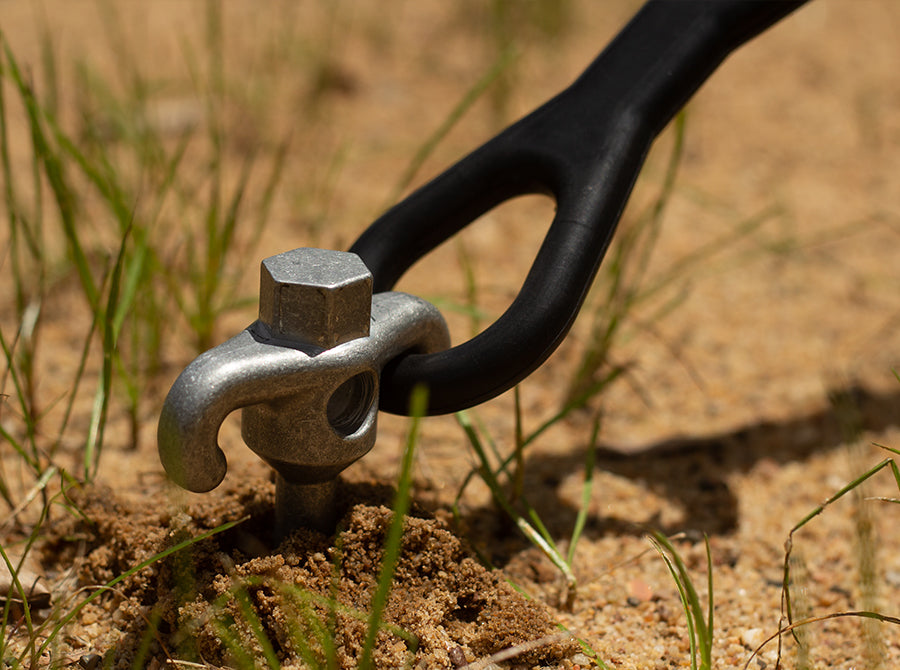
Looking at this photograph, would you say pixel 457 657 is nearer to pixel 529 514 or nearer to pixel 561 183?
pixel 529 514

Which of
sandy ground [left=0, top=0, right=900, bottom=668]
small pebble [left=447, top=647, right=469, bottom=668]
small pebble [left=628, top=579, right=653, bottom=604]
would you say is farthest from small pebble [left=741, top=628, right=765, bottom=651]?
small pebble [left=447, top=647, right=469, bottom=668]

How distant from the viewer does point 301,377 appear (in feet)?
2.84

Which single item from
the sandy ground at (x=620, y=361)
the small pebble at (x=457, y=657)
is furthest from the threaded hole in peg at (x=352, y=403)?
the small pebble at (x=457, y=657)

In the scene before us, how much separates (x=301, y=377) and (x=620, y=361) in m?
1.16

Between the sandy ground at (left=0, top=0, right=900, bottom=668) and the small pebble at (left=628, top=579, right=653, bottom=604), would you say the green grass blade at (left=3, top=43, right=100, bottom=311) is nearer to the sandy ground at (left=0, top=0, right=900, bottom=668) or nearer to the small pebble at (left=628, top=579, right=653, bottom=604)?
the sandy ground at (left=0, top=0, right=900, bottom=668)

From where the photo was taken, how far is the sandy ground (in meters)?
1.07

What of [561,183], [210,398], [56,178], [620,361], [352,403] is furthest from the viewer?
[620,361]

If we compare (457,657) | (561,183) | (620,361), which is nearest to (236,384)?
(457,657)

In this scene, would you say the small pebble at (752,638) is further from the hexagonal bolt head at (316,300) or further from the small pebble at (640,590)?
the hexagonal bolt head at (316,300)

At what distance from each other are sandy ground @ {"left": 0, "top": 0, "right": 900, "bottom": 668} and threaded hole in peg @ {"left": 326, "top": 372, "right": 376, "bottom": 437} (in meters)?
0.14

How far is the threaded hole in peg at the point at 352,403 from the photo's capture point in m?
0.95

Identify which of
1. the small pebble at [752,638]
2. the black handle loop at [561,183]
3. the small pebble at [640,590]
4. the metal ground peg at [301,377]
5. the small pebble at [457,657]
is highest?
the black handle loop at [561,183]

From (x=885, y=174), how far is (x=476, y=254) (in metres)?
1.29

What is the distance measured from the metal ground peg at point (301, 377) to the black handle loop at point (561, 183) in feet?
0.19
